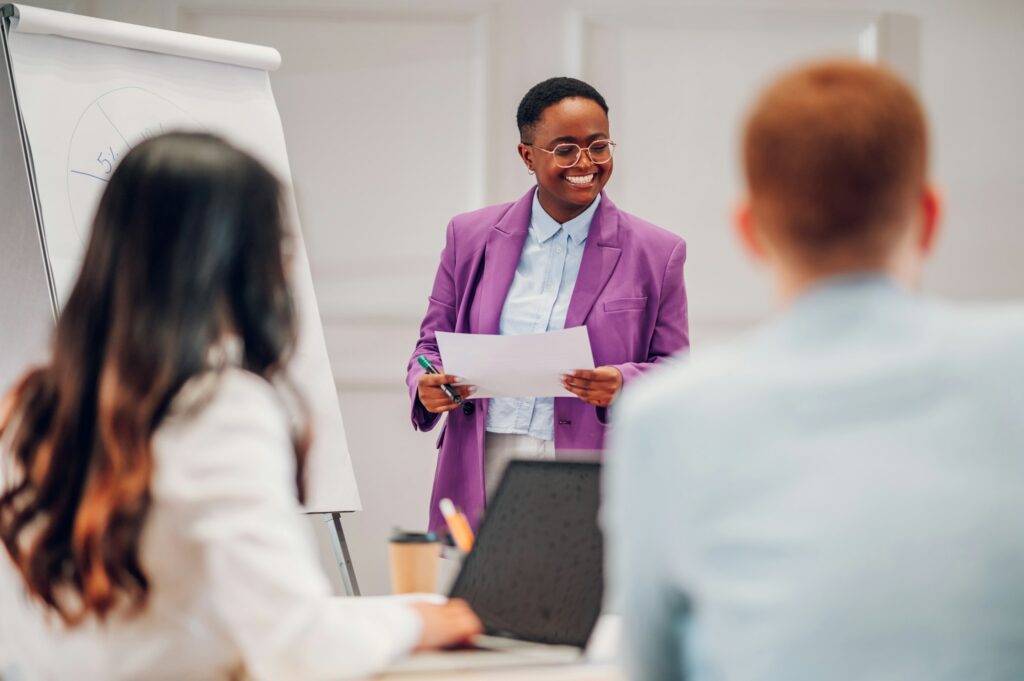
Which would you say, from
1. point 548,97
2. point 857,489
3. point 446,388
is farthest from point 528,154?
point 857,489

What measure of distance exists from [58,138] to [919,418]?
205 cm

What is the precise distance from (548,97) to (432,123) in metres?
1.09

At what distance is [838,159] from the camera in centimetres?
82

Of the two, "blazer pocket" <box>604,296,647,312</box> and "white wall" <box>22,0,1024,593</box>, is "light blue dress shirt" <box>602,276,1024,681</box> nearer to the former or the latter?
"blazer pocket" <box>604,296,647,312</box>

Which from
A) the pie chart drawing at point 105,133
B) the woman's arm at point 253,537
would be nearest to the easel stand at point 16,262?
the pie chart drawing at point 105,133

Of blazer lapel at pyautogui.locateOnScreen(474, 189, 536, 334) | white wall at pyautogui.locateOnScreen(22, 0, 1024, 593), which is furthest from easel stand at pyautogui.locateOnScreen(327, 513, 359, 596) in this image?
white wall at pyautogui.locateOnScreen(22, 0, 1024, 593)

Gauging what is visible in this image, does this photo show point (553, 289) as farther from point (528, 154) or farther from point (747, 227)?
point (747, 227)

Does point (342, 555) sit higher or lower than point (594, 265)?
lower

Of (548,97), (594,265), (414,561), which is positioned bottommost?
(414,561)

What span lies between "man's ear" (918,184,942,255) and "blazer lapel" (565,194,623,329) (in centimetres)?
157

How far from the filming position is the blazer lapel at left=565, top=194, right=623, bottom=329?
97.9 inches

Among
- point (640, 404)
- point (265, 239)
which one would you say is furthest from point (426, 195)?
point (640, 404)

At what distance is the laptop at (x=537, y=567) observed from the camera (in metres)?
1.28

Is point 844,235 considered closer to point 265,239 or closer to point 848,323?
point 848,323
